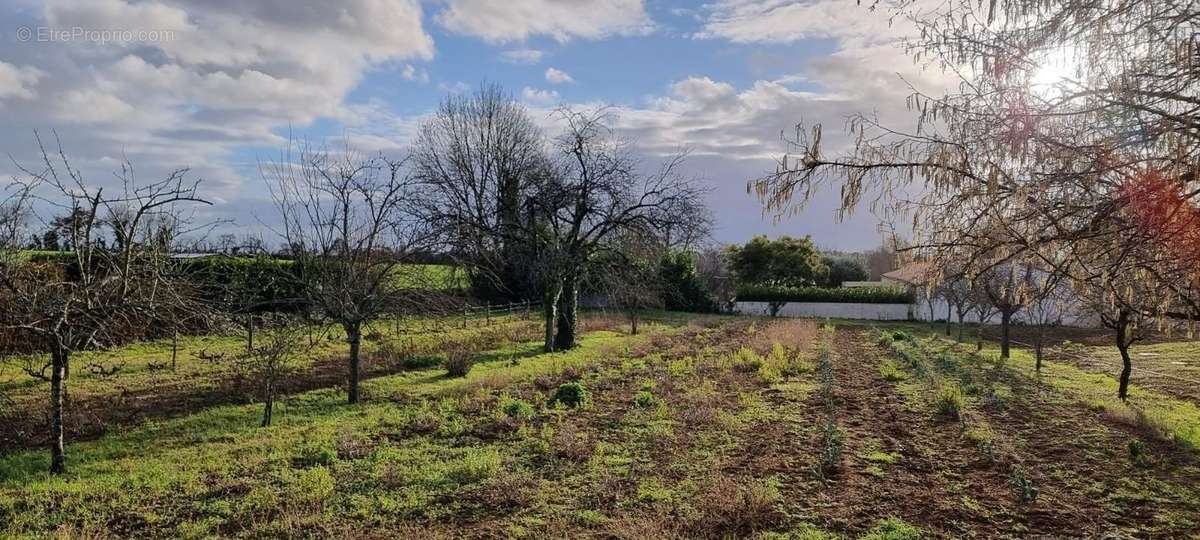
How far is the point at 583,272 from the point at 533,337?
407cm

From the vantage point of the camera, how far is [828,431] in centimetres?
882

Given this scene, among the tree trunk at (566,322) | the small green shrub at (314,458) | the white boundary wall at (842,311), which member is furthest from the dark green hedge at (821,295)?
the small green shrub at (314,458)

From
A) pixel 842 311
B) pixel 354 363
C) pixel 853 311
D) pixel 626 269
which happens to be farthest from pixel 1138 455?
pixel 853 311

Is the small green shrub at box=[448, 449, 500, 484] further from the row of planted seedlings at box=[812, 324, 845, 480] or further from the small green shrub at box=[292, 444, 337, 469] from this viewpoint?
the row of planted seedlings at box=[812, 324, 845, 480]

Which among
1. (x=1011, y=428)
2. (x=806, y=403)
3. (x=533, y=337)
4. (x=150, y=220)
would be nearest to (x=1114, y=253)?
(x=1011, y=428)

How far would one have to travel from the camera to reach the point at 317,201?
38.0ft

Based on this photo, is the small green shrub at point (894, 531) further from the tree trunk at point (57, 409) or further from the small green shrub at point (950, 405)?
the tree trunk at point (57, 409)

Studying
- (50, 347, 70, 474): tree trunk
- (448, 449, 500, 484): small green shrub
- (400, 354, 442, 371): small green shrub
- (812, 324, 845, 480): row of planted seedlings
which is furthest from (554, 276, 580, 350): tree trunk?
(50, 347, 70, 474): tree trunk

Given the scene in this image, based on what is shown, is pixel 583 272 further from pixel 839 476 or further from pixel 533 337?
pixel 839 476

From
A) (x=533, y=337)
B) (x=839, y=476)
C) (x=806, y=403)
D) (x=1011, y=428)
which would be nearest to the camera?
(x=839, y=476)

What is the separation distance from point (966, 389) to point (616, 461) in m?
8.75

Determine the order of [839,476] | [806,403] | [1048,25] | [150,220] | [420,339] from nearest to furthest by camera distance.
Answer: [1048,25]
[839,476]
[150,220]
[806,403]
[420,339]

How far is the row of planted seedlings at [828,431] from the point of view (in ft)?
24.1

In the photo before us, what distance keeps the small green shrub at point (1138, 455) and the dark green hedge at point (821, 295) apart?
32619 mm
